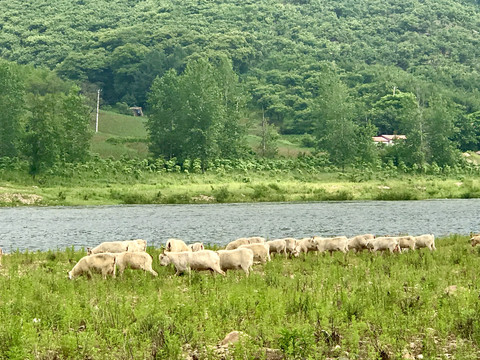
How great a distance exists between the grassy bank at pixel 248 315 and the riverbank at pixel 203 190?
51261 mm

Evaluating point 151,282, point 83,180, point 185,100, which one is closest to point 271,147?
point 185,100

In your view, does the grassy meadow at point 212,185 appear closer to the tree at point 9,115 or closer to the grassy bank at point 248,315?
the tree at point 9,115

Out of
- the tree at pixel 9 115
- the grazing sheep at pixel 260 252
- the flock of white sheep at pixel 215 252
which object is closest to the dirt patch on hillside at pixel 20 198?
the tree at pixel 9 115

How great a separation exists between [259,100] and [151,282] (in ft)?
476

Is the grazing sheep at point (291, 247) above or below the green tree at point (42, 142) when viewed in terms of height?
below

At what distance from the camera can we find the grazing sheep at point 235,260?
20.4 meters

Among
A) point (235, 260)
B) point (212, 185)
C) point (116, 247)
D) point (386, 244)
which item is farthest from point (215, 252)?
point (212, 185)

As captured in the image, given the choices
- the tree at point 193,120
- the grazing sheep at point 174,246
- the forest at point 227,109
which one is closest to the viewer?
the grazing sheep at point 174,246

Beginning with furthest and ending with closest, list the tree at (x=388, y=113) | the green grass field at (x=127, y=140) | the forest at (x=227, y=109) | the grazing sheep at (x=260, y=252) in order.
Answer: the tree at (x=388, y=113)
the green grass field at (x=127, y=140)
the forest at (x=227, y=109)
the grazing sheep at (x=260, y=252)

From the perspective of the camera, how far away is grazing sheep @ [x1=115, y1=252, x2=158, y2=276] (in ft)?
66.3

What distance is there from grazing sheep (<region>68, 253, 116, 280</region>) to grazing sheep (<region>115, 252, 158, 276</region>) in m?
0.65

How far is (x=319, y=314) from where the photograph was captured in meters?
13.9

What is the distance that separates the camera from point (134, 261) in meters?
20.3

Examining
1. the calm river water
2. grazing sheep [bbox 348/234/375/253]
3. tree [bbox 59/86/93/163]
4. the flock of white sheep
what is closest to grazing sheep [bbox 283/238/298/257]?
the flock of white sheep
